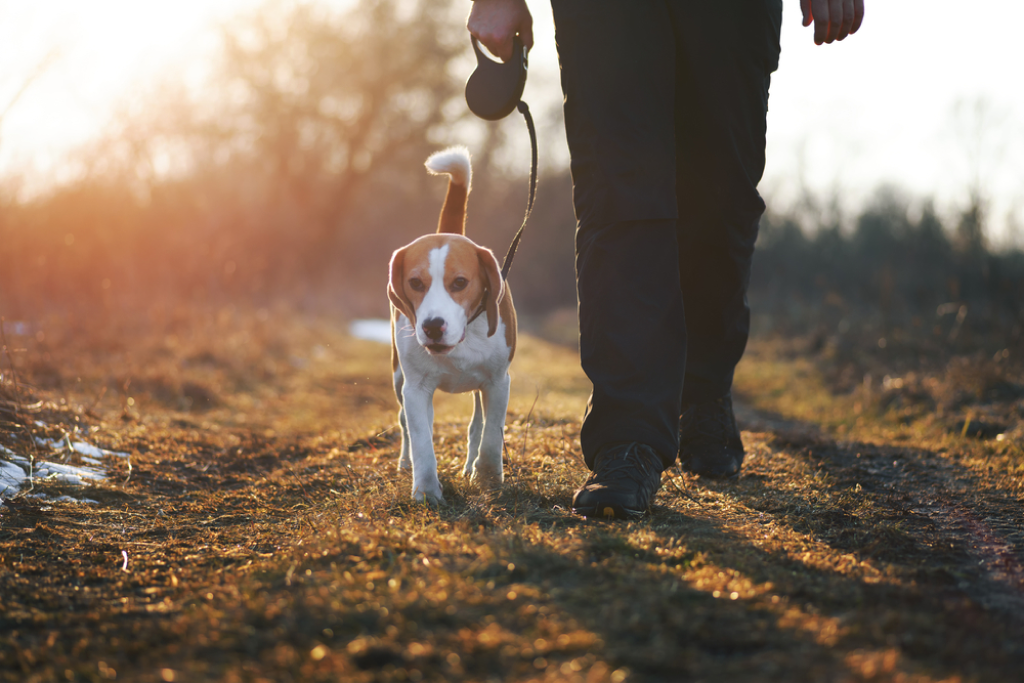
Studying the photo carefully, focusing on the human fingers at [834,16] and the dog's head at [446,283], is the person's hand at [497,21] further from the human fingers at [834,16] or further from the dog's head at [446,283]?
the human fingers at [834,16]

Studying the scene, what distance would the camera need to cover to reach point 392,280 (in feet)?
8.71

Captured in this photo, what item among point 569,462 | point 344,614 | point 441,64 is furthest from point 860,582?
point 441,64

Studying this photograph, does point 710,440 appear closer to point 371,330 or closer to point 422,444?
point 422,444

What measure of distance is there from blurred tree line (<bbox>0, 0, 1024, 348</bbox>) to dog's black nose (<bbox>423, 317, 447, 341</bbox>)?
9.34m

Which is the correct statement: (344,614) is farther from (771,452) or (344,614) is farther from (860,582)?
(771,452)

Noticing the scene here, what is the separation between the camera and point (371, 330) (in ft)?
53.7

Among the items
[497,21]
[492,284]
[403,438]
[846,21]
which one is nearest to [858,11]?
[846,21]

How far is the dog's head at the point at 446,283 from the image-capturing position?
8.29ft

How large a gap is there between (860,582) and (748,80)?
1705mm

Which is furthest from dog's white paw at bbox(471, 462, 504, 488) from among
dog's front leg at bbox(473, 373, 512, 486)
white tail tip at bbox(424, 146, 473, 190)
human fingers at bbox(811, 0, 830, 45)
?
human fingers at bbox(811, 0, 830, 45)

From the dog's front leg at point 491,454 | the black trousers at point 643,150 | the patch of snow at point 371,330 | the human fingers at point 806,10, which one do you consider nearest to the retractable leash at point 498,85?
the black trousers at point 643,150

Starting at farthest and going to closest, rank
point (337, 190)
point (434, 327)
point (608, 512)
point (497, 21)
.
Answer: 1. point (337, 190)
2. point (497, 21)
3. point (434, 327)
4. point (608, 512)

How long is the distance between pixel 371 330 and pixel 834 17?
569 inches

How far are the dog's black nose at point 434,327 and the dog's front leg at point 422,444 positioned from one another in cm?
30
